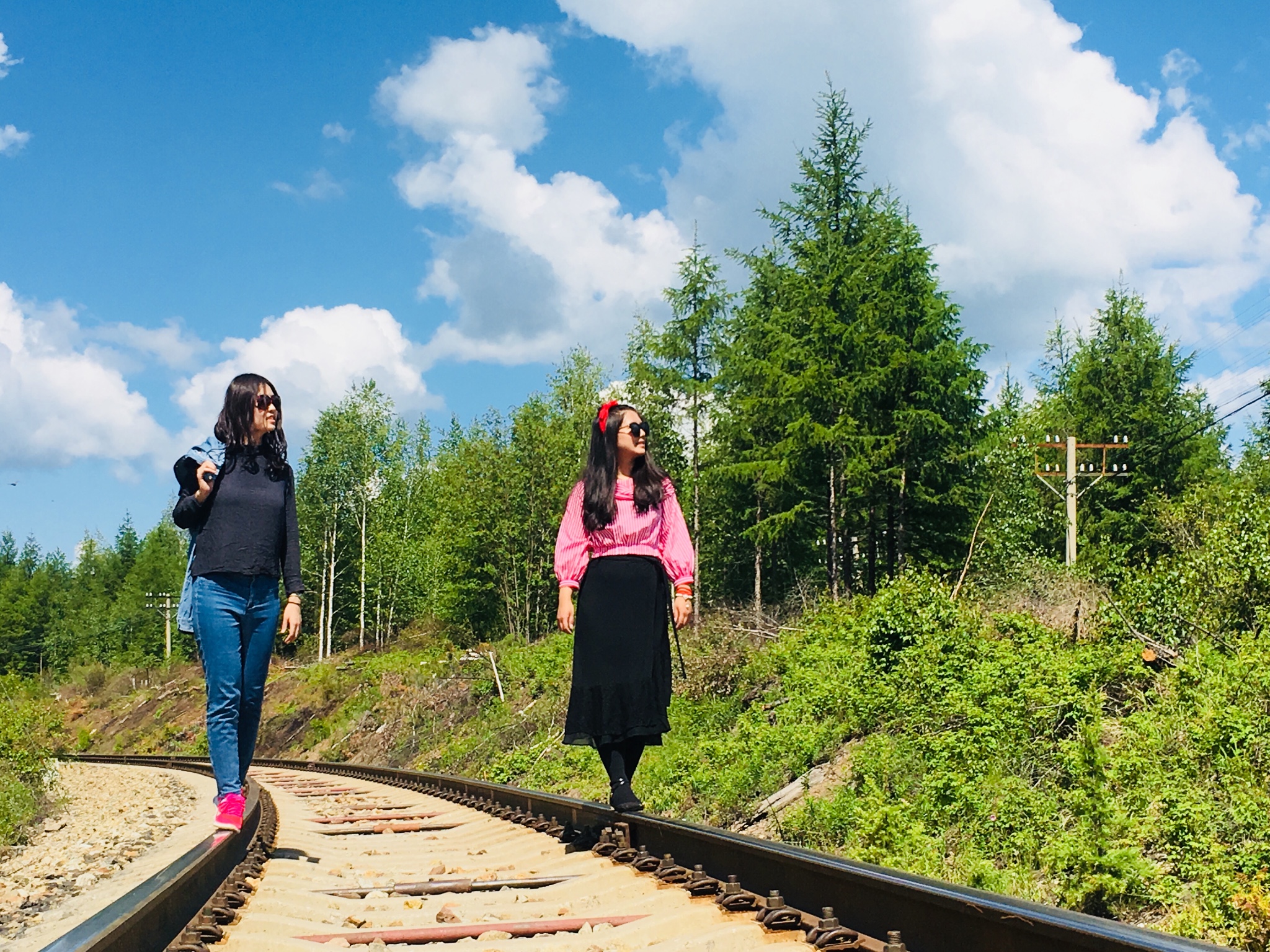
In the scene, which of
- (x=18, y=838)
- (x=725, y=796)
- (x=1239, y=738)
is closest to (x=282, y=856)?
(x=725, y=796)

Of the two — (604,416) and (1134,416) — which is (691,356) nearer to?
(1134,416)

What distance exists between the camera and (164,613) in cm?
7612

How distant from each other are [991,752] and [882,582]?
7.06 m

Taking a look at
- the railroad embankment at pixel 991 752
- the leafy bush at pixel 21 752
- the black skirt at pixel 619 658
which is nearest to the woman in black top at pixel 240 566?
the black skirt at pixel 619 658

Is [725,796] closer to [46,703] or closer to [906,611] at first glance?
[906,611]

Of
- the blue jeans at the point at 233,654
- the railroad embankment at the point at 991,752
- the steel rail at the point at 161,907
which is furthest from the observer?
the railroad embankment at the point at 991,752

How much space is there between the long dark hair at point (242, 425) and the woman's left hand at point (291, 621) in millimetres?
588

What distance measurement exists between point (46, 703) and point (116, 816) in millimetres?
13230

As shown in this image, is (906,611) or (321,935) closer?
(321,935)

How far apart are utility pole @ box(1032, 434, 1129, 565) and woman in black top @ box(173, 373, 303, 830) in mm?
27022

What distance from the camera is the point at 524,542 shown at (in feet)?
130

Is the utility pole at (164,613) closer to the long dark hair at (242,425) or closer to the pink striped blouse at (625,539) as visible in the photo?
the long dark hair at (242,425)

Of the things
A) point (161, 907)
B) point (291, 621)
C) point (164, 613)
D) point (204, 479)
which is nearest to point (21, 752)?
point (291, 621)

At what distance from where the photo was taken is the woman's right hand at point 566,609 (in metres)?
5.23
